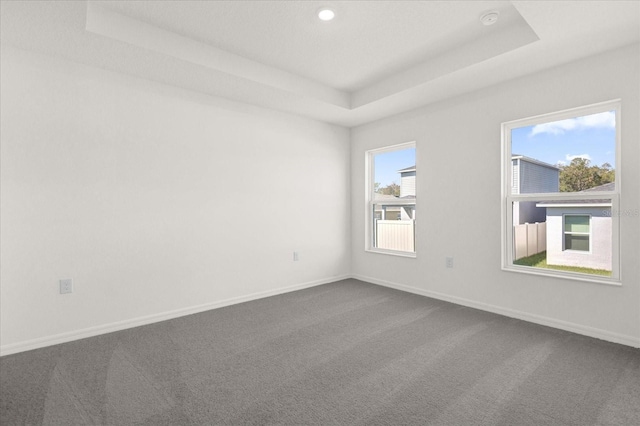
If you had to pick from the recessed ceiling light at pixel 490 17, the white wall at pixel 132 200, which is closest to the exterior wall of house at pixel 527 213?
the recessed ceiling light at pixel 490 17

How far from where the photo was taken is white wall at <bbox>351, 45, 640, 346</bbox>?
8.44 feet

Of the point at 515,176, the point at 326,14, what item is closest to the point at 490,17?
the point at 326,14

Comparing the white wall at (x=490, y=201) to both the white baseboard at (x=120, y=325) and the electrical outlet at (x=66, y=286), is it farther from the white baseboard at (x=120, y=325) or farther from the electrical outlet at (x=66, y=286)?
the electrical outlet at (x=66, y=286)

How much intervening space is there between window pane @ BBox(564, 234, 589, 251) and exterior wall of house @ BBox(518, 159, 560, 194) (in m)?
0.46

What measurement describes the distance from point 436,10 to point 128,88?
2791 millimetres

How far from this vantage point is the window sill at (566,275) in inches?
105

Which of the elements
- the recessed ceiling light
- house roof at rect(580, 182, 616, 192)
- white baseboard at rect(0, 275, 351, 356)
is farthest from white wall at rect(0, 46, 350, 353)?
house roof at rect(580, 182, 616, 192)

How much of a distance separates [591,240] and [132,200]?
13.8 ft

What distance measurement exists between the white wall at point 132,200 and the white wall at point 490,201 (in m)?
1.55

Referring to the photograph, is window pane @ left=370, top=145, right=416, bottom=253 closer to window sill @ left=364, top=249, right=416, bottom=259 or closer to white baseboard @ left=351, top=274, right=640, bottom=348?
window sill @ left=364, top=249, right=416, bottom=259

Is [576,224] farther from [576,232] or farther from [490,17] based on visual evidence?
[490,17]

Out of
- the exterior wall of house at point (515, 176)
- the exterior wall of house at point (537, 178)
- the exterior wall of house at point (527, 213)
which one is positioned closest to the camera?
the exterior wall of house at point (537, 178)

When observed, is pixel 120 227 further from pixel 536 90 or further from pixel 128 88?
pixel 536 90

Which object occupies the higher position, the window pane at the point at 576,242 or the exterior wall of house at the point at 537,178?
the exterior wall of house at the point at 537,178
